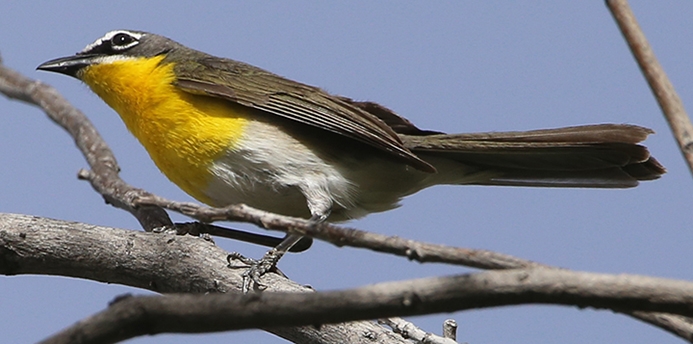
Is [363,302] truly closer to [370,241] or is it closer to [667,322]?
[370,241]

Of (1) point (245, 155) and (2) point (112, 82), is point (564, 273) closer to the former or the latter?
(1) point (245, 155)

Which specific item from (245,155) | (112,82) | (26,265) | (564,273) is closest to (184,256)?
(26,265)

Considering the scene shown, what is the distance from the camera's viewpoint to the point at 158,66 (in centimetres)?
693

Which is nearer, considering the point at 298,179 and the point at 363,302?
the point at 363,302

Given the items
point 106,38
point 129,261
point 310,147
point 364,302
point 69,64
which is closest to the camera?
point 364,302

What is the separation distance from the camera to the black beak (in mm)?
7016

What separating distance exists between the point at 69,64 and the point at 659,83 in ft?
17.8

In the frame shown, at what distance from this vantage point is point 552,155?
20.9 feet

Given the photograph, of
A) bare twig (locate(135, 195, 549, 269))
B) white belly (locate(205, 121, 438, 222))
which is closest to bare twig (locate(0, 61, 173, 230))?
white belly (locate(205, 121, 438, 222))

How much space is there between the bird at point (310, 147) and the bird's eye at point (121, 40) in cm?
34

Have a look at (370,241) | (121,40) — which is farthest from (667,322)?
(121,40)

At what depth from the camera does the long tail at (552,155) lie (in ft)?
19.4

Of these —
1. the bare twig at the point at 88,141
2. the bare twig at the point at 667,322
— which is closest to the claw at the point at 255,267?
the bare twig at the point at 88,141

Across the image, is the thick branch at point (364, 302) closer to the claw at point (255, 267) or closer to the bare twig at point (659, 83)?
the bare twig at point (659, 83)
